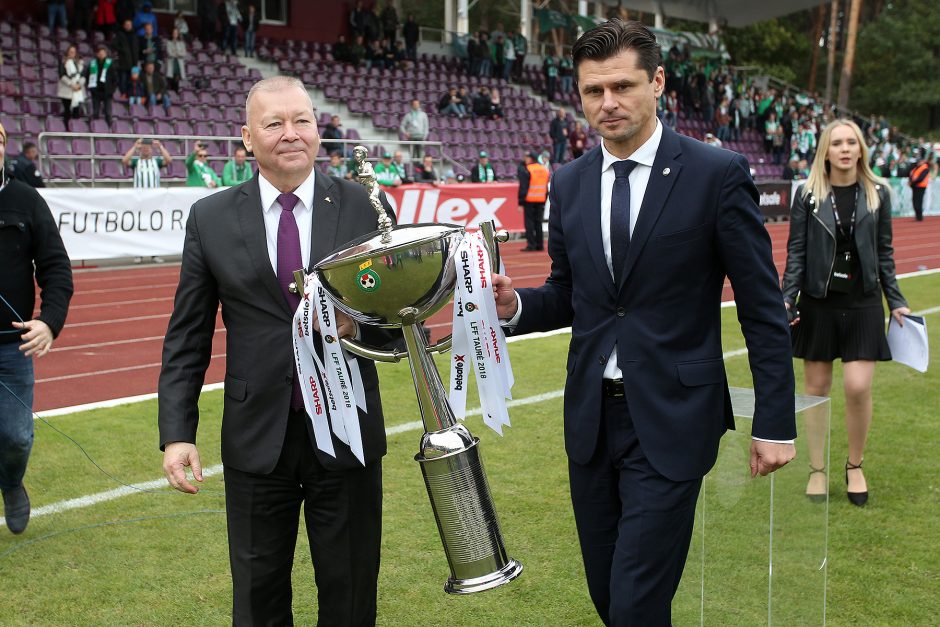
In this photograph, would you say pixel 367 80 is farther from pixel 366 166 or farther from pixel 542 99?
pixel 366 166

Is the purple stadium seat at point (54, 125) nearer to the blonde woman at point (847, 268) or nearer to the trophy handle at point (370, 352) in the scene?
the blonde woman at point (847, 268)

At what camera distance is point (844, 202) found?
17.1 feet

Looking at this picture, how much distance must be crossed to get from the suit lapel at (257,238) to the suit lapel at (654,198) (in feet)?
3.07

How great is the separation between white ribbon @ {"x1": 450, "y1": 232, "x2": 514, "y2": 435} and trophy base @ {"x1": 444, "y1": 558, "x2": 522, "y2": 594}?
367 millimetres

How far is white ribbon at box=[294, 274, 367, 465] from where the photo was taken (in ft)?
8.00

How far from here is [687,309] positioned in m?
2.77

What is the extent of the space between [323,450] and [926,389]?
6.59 meters

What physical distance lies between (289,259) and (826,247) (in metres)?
3.32

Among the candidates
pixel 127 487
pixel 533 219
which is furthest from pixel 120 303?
pixel 533 219

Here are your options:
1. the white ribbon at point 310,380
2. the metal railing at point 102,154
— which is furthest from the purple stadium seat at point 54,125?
the white ribbon at point 310,380

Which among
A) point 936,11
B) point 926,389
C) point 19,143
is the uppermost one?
point 936,11

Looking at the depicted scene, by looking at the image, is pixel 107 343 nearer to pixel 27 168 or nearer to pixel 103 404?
pixel 103 404

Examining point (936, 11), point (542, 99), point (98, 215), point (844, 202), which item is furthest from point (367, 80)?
point (936, 11)

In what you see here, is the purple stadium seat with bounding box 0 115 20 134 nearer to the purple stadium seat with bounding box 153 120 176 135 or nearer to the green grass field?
the purple stadium seat with bounding box 153 120 176 135
